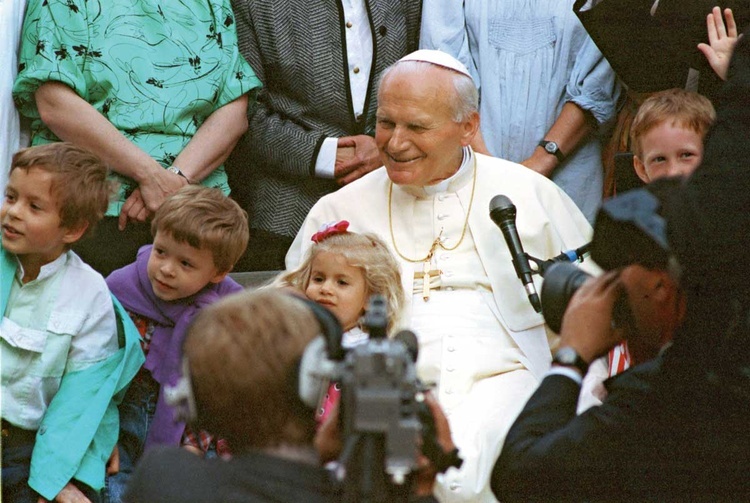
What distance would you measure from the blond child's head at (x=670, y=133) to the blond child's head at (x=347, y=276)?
1006mm

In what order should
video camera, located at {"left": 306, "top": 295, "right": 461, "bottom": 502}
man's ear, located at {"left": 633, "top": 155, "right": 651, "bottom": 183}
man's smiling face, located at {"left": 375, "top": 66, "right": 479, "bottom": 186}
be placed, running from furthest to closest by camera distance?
man's smiling face, located at {"left": 375, "top": 66, "right": 479, "bottom": 186} → man's ear, located at {"left": 633, "top": 155, "right": 651, "bottom": 183} → video camera, located at {"left": 306, "top": 295, "right": 461, "bottom": 502}

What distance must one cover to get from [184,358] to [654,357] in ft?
3.34

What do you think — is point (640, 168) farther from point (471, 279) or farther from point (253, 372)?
point (253, 372)

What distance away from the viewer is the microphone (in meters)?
4.12

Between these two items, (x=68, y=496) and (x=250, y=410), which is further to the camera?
(x=68, y=496)

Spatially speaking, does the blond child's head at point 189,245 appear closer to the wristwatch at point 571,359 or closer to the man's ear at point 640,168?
the man's ear at point 640,168

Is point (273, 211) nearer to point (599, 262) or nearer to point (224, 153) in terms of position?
point (224, 153)

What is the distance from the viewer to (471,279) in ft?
15.0

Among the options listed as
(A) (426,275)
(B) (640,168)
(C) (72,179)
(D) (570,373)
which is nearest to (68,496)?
(C) (72,179)

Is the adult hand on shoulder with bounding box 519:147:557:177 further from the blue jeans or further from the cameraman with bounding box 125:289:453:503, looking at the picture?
the cameraman with bounding box 125:289:453:503

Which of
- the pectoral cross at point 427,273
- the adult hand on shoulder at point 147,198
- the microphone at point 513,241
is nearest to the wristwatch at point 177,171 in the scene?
the adult hand on shoulder at point 147,198

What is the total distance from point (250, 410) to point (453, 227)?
2417 millimetres

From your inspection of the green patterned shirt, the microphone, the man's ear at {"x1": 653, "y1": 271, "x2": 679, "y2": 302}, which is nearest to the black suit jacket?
the man's ear at {"x1": 653, "y1": 271, "x2": 679, "y2": 302}

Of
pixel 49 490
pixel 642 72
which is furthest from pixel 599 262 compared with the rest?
pixel 642 72
